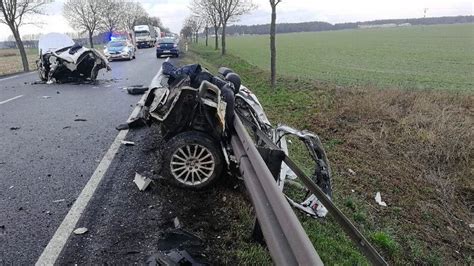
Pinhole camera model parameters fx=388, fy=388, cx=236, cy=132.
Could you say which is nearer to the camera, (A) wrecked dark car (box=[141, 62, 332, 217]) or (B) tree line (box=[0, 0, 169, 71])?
(A) wrecked dark car (box=[141, 62, 332, 217])

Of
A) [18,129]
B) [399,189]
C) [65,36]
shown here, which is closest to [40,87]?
[65,36]

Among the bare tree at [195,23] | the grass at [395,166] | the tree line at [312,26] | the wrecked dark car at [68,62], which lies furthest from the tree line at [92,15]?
the tree line at [312,26]

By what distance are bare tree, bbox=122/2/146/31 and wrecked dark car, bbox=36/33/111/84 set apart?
2488 inches

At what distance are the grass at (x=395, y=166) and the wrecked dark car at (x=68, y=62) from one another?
239 inches

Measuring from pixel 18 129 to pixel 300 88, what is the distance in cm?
865

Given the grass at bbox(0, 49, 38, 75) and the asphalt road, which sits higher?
the grass at bbox(0, 49, 38, 75)

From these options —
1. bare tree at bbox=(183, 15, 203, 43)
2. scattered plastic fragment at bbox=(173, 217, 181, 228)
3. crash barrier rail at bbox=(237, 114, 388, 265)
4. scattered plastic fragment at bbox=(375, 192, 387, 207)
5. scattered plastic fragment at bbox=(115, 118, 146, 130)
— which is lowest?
scattered plastic fragment at bbox=(375, 192, 387, 207)

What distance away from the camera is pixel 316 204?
411 cm

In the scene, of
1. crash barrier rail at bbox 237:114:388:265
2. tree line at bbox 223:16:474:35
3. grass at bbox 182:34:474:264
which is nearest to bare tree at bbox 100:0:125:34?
grass at bbox 182:34:474:264

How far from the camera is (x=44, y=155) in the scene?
5.12 meters

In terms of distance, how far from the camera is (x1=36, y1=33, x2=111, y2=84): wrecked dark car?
13.1 metres

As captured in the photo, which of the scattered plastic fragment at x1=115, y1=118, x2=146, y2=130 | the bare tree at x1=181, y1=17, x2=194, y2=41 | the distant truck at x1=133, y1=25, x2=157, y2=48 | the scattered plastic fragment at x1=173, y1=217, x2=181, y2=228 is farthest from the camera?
the bare tree at x1=181, y1=17, x2=194, y2=41

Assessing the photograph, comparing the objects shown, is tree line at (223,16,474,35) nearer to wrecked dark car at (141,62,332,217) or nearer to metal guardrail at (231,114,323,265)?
wrecked dark car at (141,62,332,217)

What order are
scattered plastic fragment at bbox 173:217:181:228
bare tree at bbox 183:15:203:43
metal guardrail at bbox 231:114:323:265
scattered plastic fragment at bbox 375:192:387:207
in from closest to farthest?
metal guardrail at bbox 231:114:323:265, scattered plastic fragment at bbox 173:217:181:228, scattered plastic fragment at bbox 375:192:387:207, bare tree at bbox 183:15:203:43
